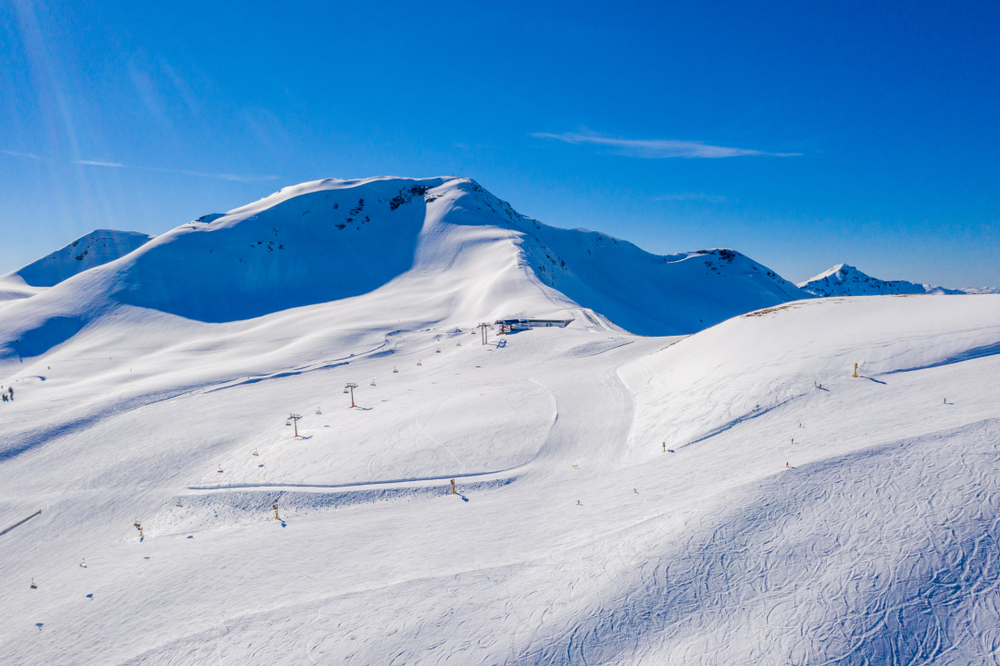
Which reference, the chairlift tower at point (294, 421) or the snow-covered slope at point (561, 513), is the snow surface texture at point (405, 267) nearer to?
the chairlift tower at point (294, 421)

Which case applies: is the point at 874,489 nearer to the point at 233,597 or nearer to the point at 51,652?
the point at 233,597

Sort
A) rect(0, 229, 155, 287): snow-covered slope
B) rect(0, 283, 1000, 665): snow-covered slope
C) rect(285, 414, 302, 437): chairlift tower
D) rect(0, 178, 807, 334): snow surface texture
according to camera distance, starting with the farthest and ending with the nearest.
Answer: rect(0, 229, 155, 287): snow-covered slope
rect(0, 178, 807, 334): snow surface texture
rect(285, 414, 302, 437): chairlift tower
rect(0, 283, 1000, 665): snow-covered slope

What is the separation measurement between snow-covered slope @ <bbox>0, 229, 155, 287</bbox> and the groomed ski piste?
142 metres

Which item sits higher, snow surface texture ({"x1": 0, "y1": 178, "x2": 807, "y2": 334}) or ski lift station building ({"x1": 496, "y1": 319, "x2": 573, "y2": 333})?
snow surface texture ({"x1": 0, "y1": 178, "x2": 807, "y2": 334})

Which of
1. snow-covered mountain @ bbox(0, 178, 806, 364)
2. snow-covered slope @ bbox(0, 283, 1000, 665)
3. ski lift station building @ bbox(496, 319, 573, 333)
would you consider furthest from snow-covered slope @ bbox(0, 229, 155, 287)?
ski lift station building @ bbox(496, 319, 573, 333)

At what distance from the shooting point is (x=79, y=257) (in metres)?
142

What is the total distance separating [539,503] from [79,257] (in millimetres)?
193986

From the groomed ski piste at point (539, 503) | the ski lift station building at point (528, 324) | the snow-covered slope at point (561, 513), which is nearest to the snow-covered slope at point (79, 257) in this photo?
the groomed ski piste at point (539, 503)

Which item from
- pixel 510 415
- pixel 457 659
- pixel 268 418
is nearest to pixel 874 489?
pixel 457 659

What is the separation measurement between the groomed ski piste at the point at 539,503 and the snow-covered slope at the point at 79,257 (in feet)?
466

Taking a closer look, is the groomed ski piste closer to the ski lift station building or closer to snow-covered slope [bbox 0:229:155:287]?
the ski lift station building

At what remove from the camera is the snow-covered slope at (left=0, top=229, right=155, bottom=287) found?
13012 centimetres

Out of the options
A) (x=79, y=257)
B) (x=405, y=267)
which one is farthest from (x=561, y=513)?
(x=79, y=257)

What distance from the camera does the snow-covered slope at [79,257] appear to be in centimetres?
13012
